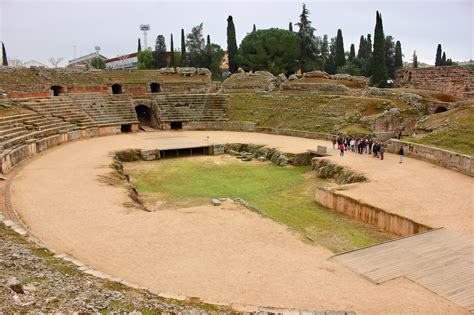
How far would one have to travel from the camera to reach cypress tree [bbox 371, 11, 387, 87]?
1389 inches

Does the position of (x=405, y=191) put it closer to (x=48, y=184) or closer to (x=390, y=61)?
(x=48, y=184)

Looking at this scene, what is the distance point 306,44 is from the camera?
1874 inches

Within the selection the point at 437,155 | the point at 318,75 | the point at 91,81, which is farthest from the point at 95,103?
the point at 437,155

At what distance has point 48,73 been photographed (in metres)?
35.7

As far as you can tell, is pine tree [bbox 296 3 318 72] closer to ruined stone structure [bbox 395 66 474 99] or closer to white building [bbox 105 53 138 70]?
ruined stone structure [bbox 395 66 474 99]

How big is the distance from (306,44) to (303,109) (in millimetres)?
19014

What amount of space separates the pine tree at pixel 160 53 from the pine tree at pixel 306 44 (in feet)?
69.9

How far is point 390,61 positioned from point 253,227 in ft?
138

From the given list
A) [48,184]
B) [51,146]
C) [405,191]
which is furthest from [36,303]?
[51,146]

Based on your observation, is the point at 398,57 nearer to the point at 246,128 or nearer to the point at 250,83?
the point at 250,83

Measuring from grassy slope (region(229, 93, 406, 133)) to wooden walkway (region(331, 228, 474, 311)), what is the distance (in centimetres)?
1647

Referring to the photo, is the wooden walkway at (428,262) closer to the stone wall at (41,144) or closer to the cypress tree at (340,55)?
the stone wall at (41,144)

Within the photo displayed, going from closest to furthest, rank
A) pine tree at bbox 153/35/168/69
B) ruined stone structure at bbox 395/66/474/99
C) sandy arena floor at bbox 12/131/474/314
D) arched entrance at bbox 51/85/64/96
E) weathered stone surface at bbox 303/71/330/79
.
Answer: sandy arena floor at bbox 12/131/474/314 → ruined stone structure at bbox 395/66/474/99 → arched entrance at bbox 51/85/64/96 → weathered stone surface at bbox 303/71/330/79 → pine tree at bbox 153/35/168/69

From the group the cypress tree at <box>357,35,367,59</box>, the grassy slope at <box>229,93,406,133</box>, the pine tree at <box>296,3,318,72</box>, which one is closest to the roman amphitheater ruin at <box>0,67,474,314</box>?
the grassy slope at <box>229,93,406,133</box>
